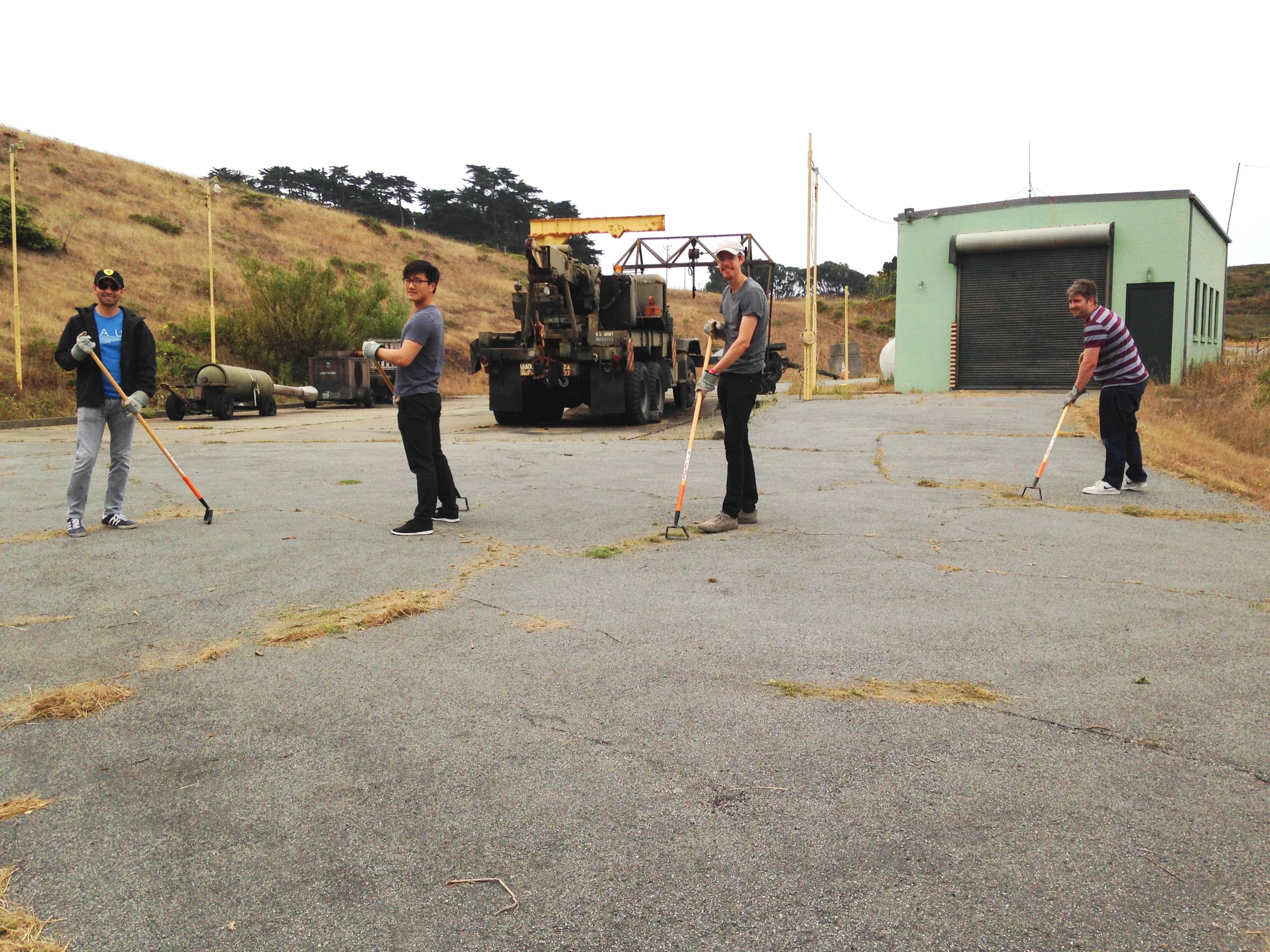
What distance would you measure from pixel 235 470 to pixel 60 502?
105 inches

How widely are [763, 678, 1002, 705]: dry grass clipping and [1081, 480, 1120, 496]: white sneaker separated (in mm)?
5825

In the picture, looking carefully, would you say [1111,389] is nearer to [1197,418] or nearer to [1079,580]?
[1079,580]

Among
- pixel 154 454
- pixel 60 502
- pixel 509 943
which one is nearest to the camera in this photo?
pixel 509 943

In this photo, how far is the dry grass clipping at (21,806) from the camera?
2707 mm

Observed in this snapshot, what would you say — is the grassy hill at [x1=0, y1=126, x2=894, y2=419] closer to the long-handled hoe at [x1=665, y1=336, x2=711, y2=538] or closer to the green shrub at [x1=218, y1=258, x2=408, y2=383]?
the green shrub at [x1=218, y1=258, x2=408, y2=383]

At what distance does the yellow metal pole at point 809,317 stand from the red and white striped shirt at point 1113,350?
16638 mm

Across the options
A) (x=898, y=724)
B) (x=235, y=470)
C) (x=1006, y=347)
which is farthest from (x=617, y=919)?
(x=1006, y=347)

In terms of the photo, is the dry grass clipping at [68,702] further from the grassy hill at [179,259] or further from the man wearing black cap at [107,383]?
the grassy hill at [179,259]

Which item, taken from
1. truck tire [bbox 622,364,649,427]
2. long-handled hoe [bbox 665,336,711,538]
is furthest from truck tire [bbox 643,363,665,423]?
long-handled hoe [bbox 665,336,711,538]

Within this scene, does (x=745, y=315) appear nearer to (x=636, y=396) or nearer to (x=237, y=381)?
(x=636, y=396)

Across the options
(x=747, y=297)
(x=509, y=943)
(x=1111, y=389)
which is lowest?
(x=509, y=943)

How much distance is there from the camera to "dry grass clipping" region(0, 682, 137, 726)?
3467mm

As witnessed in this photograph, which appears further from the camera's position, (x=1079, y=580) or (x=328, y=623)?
(x=1079, y=580)

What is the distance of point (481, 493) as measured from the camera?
940 cm
